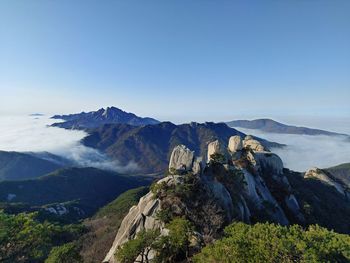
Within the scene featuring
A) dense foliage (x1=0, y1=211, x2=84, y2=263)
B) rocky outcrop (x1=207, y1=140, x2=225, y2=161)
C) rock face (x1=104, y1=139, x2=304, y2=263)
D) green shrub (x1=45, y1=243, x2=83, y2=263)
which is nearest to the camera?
dense foliage (x1=0, y1=211, x2=84, y2=263)

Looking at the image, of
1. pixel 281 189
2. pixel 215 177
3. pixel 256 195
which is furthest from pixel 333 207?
pixel 215 177

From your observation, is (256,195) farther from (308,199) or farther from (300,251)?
(300,251)

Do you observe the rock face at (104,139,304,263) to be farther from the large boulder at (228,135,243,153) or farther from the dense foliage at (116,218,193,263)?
the dense foliage at (116,218,193,263)

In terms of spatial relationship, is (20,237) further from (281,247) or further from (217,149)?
(217,149)

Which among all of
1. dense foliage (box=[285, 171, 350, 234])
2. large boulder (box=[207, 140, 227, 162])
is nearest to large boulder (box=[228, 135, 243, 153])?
large boulder (box=[207, 140, 227, 162])

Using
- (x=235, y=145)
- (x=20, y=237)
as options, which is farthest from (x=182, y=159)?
(x=20, y=237)

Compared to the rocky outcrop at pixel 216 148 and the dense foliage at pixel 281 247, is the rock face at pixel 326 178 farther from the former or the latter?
the dense foliage at pixel 281 247

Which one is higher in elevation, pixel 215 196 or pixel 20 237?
pixel 20 237

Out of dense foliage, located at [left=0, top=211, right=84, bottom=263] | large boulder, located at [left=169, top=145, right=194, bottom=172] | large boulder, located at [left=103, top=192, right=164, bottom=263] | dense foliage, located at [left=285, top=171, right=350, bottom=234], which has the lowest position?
dense foliage, located at [left=285, top=171, right=350, bottom=234]
